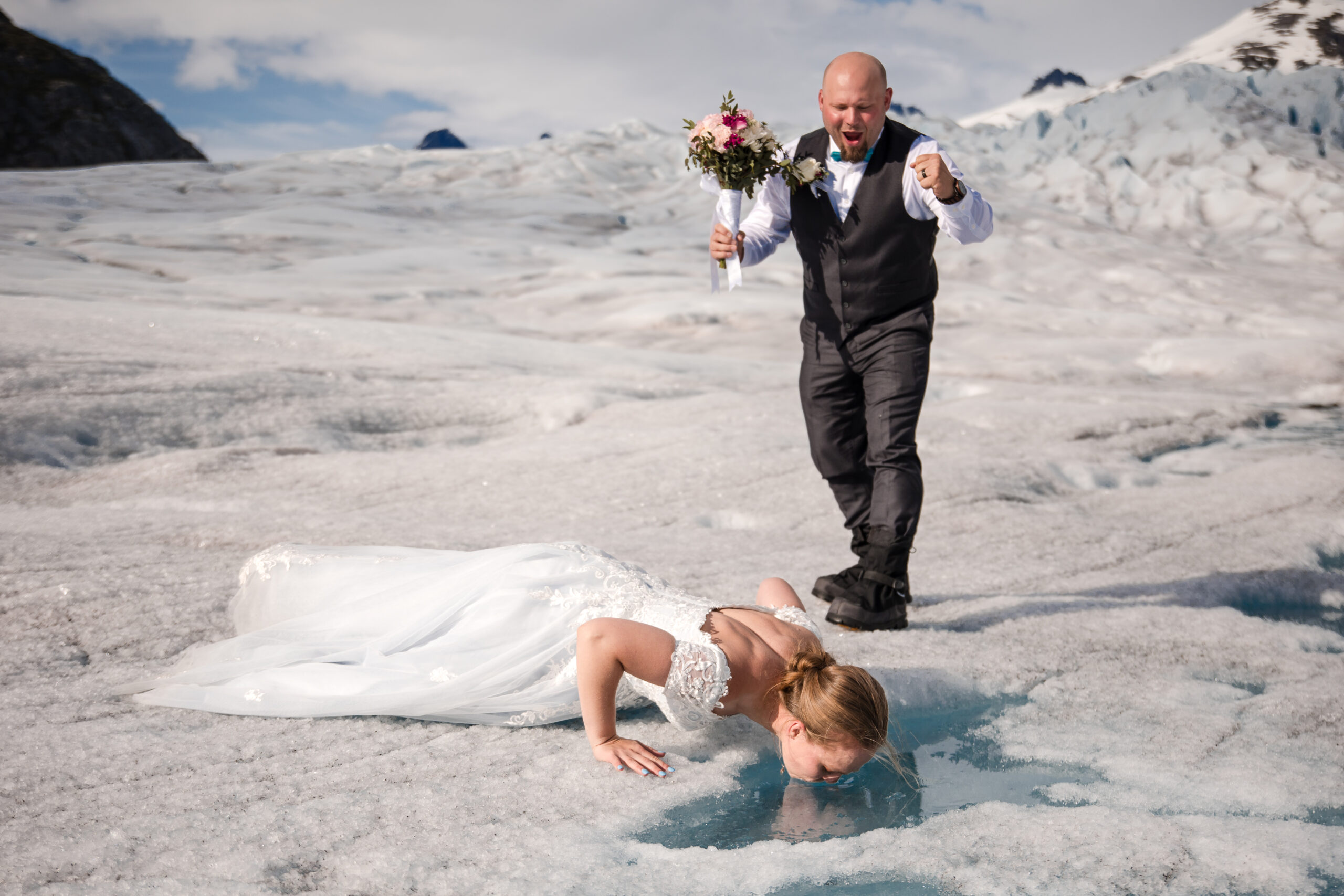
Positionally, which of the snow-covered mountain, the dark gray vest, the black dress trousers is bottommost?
the black dress trousers

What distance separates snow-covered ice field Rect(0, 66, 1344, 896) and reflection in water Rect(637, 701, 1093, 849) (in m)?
0.06

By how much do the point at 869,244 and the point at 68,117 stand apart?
44.7 meters

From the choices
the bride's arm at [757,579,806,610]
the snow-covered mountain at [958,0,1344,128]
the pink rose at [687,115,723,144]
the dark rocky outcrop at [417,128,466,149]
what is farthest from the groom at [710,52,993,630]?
the dark rocky outcrop at [417,128,466,149]

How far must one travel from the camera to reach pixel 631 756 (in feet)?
7.45

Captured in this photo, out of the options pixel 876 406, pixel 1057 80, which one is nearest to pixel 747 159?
pixel 876 406

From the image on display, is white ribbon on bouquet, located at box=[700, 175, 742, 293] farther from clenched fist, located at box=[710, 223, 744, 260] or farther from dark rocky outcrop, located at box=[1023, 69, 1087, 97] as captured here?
dark rocky outcrop, located at box=[1023, 69, 1087, 97]

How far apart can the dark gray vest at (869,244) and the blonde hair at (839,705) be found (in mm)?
1461

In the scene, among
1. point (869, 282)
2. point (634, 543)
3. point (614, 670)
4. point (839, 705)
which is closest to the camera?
point (839, 705)

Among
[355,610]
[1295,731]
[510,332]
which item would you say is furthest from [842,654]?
[510,332]

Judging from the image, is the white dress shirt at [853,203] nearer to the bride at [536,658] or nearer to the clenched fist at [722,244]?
the clenched fist at [722,244]

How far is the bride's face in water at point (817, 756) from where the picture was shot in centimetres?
214

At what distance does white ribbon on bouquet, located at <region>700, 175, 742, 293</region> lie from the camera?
10.6 ft

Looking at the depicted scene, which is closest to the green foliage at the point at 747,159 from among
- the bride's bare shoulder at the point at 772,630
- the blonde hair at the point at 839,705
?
the bride's bare shoulder at the point at 772,630

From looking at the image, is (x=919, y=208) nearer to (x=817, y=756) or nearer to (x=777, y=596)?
(x=777, y=596)
